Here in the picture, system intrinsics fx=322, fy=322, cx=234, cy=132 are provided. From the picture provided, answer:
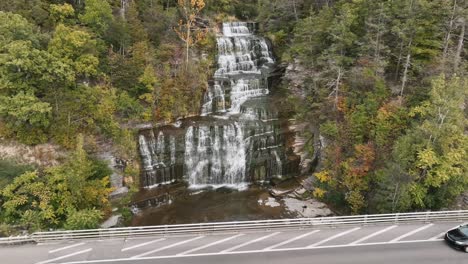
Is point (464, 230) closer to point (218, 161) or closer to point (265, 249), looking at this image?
point (265, 249)

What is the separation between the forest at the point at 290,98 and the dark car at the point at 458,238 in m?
4.95

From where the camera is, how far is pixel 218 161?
34062 mm

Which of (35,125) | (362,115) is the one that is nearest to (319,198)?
(362,115)

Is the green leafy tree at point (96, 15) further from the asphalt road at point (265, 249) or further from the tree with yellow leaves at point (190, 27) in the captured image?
the asphalt road at point (265, 249)

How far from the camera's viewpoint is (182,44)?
138 feet

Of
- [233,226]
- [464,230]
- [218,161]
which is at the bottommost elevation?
[464,230]

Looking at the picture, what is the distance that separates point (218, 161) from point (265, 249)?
663 inches

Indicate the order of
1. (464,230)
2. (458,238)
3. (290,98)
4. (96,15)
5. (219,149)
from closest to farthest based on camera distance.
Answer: (458,238) < (464,230) < (96,15) < (219,149) < (290,98)

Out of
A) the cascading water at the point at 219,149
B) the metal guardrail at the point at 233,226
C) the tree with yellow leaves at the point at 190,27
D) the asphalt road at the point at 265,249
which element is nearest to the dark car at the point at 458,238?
the asphalt road at the point at 265,249

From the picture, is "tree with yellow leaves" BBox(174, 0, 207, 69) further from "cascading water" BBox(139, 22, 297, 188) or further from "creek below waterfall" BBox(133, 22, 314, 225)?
"cascading water" BBox(139, 22, 297, 188)

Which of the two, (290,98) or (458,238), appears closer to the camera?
(458,238)

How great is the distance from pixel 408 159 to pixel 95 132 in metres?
25.5

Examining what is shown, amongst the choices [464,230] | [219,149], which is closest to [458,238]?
[464,230]

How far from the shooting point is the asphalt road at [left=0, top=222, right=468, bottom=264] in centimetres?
1708
